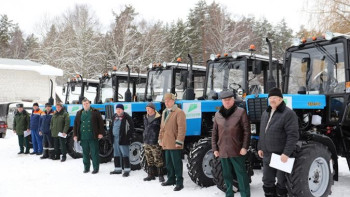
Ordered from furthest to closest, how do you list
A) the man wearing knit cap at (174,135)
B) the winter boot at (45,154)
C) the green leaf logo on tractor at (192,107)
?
the winter boot at (45,154) < the green leaf logo on tractor at (192,107) < the man wearing knit cap at (174,135)

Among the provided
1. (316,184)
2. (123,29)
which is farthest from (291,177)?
(123,29)

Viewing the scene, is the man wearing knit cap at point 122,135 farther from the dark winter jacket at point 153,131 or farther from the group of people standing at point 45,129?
the group of people standing at point 45,129

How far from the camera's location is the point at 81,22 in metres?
32.6

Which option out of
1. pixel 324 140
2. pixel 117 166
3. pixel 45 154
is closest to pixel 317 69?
pixel 324 140

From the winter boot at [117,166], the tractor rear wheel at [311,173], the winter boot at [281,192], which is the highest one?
the tractor rear wheel at [311,173]

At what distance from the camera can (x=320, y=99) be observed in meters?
5.49

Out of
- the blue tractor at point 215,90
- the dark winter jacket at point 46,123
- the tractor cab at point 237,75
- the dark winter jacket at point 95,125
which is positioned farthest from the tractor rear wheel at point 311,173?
the dark winter jacket at point 46,123

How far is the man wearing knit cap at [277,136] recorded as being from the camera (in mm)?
4137

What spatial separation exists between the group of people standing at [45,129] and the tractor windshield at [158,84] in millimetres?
2442

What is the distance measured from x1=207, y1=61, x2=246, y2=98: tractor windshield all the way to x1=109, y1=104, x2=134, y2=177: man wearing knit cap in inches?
72.5

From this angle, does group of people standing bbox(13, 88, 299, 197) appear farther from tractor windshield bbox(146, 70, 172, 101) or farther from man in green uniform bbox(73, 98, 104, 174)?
tractor windshield bbox(146, 70, 172, 101)

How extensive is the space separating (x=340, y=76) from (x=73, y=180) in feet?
17.1

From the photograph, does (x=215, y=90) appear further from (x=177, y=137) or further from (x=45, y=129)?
(x=45, y=129)

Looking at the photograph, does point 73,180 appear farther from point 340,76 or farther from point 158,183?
point 340,76
